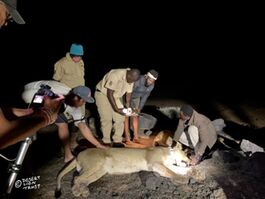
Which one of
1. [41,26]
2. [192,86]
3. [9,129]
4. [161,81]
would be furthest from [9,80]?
[41,26]

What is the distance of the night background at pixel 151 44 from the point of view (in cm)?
1382

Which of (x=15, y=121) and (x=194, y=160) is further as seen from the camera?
(x=194, y=160)

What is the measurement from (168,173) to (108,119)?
180 centimetres

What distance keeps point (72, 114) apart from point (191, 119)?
206 centimetres

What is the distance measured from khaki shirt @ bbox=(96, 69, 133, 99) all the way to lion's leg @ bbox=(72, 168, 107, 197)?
5.51 feet

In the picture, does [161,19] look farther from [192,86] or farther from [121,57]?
[192,86]

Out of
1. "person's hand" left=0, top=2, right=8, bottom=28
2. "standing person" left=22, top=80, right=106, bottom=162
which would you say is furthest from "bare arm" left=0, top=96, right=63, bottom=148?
"standing person" left=22, top=80, right=106, bottom=162

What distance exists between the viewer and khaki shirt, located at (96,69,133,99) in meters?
6.25

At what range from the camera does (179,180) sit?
5.39 m

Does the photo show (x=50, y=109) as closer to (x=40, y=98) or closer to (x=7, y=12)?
(x=40, y=98)

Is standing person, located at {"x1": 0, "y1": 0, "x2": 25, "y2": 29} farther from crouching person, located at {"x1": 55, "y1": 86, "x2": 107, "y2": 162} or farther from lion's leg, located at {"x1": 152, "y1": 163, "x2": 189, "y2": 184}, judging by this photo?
lion's leg, located at {"x1": 152, "y1": 163, "x2": 189, "y2": 184}

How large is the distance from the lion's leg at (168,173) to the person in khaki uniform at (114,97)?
1.49 metres

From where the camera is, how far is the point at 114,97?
6441 millimetres

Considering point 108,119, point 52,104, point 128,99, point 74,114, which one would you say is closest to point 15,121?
point 52,104
